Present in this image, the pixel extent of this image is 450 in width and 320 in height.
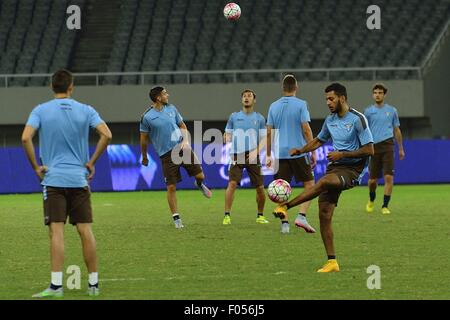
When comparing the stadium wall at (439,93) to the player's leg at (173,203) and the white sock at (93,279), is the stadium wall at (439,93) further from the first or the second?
the white sock at (93,279)

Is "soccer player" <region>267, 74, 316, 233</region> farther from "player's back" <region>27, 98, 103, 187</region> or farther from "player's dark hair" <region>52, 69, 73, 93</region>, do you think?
"player's dark hair" <region>52, 69, 73, 93</region>

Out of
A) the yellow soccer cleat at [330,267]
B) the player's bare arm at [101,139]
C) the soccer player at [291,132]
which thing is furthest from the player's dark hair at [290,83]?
the player's bare arm at [101,139]

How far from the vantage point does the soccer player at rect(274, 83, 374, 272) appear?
37.6 feet

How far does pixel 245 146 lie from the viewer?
61.1 ft

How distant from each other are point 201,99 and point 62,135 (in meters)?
27.4

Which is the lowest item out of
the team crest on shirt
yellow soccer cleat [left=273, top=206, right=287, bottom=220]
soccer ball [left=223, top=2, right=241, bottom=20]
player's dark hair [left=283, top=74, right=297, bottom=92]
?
yellow soccer cleat [left=273, top=206, right=287, bottom=220]

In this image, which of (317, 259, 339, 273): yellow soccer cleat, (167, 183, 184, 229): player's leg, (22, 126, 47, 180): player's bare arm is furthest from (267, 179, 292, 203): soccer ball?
(167, 183, 184, 229): player's leg

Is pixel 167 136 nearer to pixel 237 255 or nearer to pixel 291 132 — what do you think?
pixel 291 132

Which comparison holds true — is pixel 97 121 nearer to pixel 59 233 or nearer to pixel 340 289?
pixel 59 233

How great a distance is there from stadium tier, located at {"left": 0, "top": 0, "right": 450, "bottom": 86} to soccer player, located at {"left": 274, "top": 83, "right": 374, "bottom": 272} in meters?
26.0

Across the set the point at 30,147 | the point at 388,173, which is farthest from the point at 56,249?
the point at 388,173

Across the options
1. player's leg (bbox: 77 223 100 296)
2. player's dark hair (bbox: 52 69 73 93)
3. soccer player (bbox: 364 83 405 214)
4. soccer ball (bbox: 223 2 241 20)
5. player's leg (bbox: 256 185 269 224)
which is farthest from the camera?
soccer ball (bbox: 223 2 241 20)
